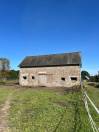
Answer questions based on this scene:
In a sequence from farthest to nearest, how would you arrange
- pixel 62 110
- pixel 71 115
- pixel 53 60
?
pixel 53 60
pixel 62 110
pixel 71 115

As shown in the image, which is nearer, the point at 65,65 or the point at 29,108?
the point at 29,108

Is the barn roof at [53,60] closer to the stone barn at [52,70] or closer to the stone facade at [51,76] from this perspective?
the stone barn at [52,70]

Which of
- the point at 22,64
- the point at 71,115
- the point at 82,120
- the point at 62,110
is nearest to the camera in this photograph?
the point at 82,120

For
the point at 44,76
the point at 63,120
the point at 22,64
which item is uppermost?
the point at 22,64

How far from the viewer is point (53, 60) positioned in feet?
115

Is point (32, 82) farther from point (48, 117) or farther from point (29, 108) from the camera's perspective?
point (48, 117)

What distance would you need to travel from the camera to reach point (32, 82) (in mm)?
35281

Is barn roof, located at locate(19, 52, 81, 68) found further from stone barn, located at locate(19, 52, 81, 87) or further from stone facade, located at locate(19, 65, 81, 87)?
stone facade, located at locate(19, 65, 81, 87)

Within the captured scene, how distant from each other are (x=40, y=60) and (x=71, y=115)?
25315 mm

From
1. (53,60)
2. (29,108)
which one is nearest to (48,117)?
(29,108)

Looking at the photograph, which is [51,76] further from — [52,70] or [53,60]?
[53,60]

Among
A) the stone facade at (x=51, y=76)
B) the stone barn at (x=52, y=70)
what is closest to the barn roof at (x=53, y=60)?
the stone barn at (x=52, y=70)

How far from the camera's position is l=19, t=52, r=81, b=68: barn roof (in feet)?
108

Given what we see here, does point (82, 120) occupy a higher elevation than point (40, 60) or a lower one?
lower
